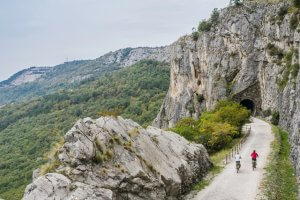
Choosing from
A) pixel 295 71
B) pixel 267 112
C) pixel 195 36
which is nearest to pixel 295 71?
pixel 295 71

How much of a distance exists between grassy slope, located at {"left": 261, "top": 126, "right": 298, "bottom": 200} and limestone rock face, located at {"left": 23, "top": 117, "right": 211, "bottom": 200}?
467 cm

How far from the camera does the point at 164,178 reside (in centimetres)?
1919

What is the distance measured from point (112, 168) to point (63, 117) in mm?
155612

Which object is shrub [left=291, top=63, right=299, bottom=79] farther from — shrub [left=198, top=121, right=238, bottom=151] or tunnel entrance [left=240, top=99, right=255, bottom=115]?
tunnel entrance [left=240, top=99, right=255, bottom=115]

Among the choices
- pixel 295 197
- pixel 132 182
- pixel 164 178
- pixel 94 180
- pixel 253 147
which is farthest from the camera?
pixel 253 147

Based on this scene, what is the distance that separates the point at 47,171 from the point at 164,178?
5857 mm

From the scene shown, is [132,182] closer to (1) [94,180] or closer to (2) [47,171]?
(1) [94,180]

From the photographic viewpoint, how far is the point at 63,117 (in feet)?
554

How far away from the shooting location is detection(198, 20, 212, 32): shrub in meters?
80.6

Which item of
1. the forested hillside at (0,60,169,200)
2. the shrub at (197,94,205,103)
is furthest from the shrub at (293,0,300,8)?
the forested hillside at (0,60,169,200)

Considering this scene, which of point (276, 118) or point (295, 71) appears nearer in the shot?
point (295, 71)

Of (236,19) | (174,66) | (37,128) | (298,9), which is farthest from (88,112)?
(298,9)

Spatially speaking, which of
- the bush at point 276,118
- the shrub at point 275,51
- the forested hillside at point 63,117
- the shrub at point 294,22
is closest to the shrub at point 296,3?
the shrub at point 294,22

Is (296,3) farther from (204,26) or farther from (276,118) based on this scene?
(204,26)
